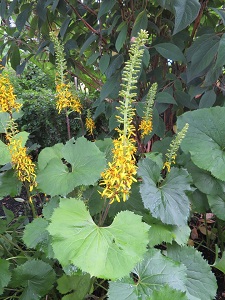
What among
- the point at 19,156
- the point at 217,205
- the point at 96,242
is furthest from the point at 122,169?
the point at 217,205

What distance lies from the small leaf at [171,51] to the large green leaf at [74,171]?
584mm

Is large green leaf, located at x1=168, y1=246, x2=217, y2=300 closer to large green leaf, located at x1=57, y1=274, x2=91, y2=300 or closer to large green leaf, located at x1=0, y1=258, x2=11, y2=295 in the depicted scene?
large green leaf, located at x1=57, y1=274, x2=91, y2=300

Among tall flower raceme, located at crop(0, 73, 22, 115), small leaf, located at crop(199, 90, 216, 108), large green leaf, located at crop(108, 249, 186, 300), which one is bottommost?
large green leaf, located at crop(108, 249, 186, 300)

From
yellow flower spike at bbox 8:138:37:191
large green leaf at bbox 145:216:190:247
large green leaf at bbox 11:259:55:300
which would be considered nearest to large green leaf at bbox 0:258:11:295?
large green leaf at bbox 11:259:55:300

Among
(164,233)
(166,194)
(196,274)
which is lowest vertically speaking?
(196,274)

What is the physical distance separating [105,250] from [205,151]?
2.16 ft

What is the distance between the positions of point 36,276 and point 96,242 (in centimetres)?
48

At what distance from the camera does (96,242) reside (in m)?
0.80

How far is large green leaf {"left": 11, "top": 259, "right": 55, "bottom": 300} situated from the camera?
1.13 metres

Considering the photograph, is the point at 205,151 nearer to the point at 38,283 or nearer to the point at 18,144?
the point at 18,144

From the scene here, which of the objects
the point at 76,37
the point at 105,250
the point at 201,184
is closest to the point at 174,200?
the point at 201,184

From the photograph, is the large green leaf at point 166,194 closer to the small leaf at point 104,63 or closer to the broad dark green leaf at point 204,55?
the broad dark green leaf at point 204,55

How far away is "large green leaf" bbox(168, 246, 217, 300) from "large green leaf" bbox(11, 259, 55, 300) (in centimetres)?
48

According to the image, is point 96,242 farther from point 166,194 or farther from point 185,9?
point 185,9
